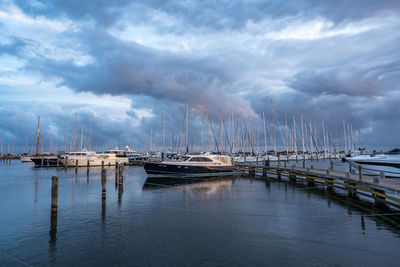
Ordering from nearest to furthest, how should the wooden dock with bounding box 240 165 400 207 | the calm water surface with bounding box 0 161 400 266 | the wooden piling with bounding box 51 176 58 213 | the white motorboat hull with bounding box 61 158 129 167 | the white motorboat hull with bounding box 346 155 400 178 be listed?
the calm water surface with bounding box 0 161 400 266
the wooden piling with bounding box 51 176 58 213
the wooden dock with bounding box 240 165 400 207
the white motorboat hull with bounding box 346 155 400 178
the white motorboat hull with bounding box 61 158 129 167

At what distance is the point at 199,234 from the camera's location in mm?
13664

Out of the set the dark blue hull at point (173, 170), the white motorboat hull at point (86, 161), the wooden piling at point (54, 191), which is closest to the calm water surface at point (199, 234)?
the wooden piling at point (54, 191)

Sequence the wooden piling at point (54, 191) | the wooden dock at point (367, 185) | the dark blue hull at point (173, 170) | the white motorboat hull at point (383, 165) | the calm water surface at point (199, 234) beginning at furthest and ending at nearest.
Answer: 1. the dark blue hull at point (173, 170)
2. the white motorboat hull at point (383, 165)
3. the wooden dock at point (367, 185)
4. the wooden piling at point (54, 191)
5. the calm water surface at point (199, 234)

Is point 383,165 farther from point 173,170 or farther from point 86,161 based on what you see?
point 86,161

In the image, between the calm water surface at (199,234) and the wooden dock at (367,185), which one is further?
the wooden dock at (367,185)

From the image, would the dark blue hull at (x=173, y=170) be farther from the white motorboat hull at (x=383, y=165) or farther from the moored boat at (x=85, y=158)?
the moored boat at (x=85, y=158)

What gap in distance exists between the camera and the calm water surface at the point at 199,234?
10.7m

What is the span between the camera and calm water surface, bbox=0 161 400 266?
10.7 m

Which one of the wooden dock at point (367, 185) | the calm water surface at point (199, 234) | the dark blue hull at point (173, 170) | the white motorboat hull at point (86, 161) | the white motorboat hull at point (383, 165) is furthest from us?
the white motorboat hull at point (86, 161)

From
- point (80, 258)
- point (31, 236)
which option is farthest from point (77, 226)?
point (80, 258)

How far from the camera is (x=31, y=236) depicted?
13.5 metres

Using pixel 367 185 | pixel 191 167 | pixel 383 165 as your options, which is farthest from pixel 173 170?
pixel 383 165

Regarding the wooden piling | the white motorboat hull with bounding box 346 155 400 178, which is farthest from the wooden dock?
the wooden piling

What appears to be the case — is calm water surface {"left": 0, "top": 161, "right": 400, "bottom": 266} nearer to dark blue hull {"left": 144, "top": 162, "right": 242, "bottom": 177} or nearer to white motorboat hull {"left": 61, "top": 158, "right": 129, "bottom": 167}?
dark blue hull {"left": 144, "top": 162, "right": 242, "bottom": 177}
